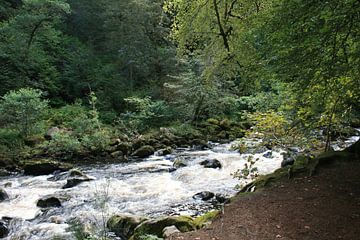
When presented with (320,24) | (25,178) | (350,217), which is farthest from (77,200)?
(320,24)

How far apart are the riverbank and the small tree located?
38.6 ft

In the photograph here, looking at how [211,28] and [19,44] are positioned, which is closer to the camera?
[211,28]

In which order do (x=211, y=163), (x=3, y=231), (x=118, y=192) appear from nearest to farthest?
(x=3, y=231), (x=118, y=192), (x=211, y=163)

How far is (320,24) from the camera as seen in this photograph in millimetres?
4801

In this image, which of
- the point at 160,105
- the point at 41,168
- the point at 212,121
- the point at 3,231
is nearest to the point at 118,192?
the point at 3,231

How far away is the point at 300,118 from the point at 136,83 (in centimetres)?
1982

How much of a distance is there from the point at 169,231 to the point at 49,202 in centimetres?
445

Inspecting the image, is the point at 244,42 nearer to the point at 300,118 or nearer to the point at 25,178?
the point at 300,118

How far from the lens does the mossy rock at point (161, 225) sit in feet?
20.6

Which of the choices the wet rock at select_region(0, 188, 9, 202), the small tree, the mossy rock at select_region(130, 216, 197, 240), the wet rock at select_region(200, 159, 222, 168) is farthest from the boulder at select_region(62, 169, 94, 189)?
the small tree

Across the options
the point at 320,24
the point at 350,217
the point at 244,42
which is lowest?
the point at 350,217

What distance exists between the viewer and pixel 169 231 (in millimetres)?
6020

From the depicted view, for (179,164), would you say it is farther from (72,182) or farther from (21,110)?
(21,110)

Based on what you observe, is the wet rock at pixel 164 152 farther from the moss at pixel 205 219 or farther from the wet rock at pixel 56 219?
the moss at pixel 205 219
